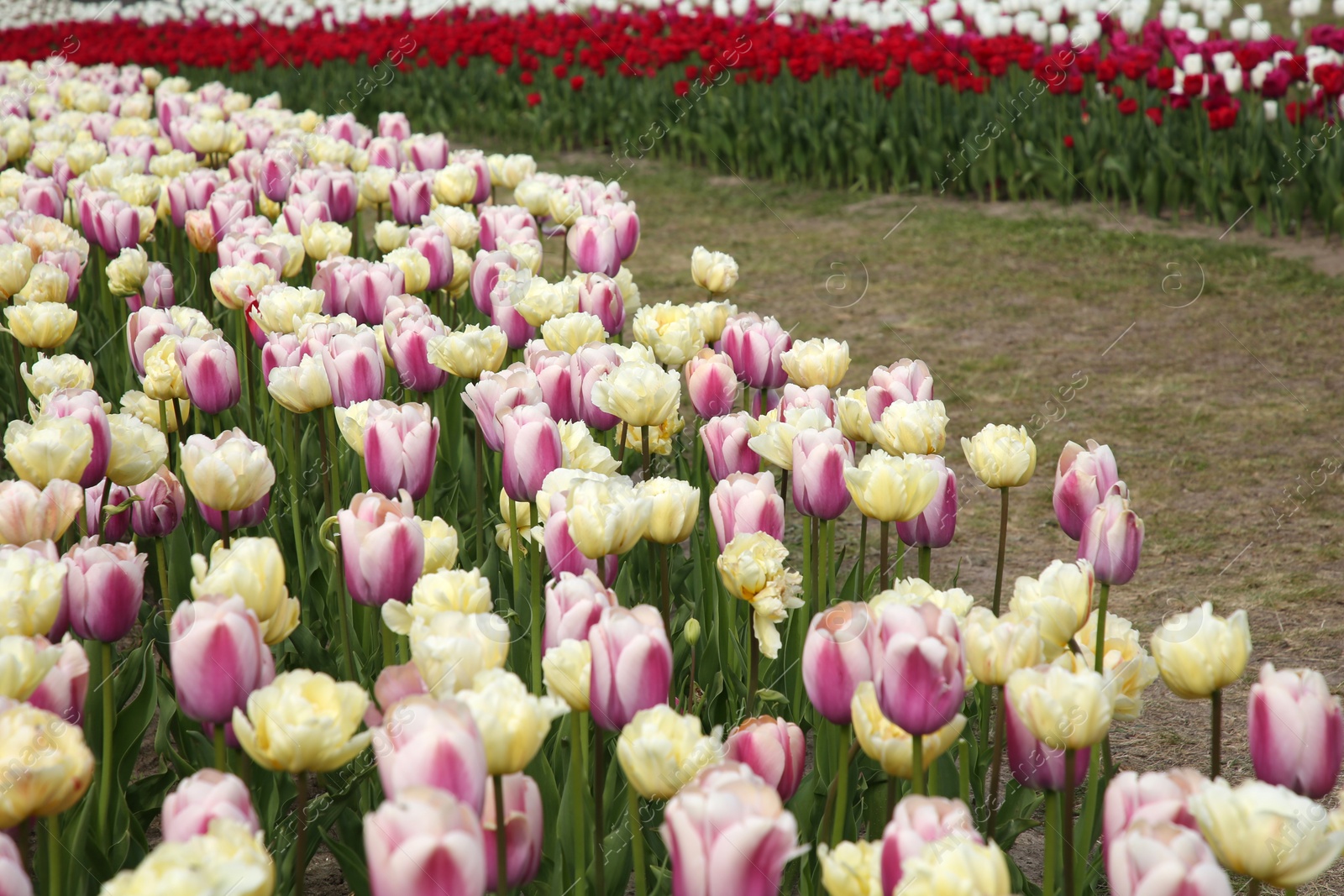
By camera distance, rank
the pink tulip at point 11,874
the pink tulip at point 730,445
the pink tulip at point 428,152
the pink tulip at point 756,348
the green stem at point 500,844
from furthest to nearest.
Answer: the pink tulip at point 428,152
the pink tulip at point 756,348
the pink tulip at point 730,445
the green stem at point 500,844
the pink tulip at point 11,874

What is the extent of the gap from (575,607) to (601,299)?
5.69ft

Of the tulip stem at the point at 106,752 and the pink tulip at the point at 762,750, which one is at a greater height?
the pink tulip at the point at 762,750

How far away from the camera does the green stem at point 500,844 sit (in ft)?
4.33

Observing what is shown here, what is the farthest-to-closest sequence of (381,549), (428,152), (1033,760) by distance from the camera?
(428,152) → (381,549) → (1033,760)

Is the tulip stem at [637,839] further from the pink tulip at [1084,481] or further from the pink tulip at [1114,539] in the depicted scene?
the pink tulip at [1084,481]

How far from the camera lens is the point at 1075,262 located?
818cm

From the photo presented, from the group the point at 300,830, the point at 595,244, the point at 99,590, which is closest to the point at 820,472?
the point at 300,830

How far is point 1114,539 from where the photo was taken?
1.88m

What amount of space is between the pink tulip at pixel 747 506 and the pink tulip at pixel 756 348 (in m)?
0.83

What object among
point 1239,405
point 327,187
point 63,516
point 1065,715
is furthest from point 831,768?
point 1239,405

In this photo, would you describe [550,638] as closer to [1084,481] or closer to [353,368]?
[1084,481]

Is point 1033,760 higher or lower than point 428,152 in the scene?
lower

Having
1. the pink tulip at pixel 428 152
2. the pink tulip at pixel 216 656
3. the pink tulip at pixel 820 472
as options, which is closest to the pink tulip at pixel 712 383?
the pink tulip at pixel 820 472

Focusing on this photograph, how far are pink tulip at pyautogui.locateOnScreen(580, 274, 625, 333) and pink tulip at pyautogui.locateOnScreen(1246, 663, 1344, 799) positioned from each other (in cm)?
199
